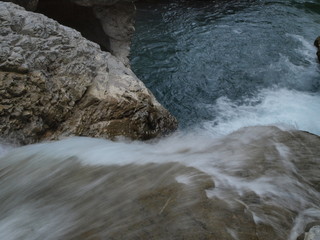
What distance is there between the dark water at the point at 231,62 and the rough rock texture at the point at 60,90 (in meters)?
1.54

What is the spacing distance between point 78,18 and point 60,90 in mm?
4766

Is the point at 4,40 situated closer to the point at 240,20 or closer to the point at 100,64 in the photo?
the point at 100,64

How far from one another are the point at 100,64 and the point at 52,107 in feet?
3.39

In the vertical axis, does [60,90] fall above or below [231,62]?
above

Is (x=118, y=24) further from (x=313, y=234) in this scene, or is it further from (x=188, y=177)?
(x=313, y=234)

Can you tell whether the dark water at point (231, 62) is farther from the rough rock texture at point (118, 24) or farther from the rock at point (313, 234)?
the rock at point (313, 234)

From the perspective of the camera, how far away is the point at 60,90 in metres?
4.52

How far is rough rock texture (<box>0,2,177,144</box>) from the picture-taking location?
4250mm

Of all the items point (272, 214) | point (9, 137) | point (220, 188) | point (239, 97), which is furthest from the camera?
point (239, 97)

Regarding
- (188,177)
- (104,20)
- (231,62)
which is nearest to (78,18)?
(104,20)

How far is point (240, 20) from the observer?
37.2 feet

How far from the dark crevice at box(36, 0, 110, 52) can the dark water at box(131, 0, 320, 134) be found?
98 cm

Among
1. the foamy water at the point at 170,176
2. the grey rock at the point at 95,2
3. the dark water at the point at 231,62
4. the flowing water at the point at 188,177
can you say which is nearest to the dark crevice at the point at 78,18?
the grey rock at the point at 95,2

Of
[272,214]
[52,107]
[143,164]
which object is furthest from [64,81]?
[272,214]
